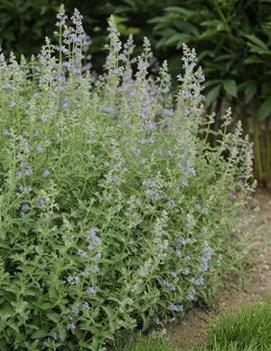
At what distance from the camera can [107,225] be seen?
336 centimetres

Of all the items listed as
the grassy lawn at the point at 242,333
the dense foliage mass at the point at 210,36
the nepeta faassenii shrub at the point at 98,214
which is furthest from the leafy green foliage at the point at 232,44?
the grassy lawn at the point at 242,333

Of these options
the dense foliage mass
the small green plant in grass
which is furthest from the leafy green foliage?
the small green plant in grass

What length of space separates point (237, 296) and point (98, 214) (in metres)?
1.23

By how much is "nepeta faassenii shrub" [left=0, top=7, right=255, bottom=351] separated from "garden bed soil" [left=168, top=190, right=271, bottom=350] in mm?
122

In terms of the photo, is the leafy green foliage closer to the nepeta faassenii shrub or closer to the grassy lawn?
the nepeta faassenii shrub

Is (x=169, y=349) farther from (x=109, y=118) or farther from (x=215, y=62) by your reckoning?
(x=215, y=62)

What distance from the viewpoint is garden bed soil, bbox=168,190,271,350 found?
3867mm

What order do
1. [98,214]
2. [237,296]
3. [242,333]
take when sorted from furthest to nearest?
[237,296] → [242,333] → [98,214]

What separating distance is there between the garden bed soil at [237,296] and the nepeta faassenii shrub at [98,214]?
122 mm

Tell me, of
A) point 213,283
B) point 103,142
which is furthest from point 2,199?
point 213,283

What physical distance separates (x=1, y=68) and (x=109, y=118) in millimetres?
695

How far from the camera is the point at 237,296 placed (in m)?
4.29

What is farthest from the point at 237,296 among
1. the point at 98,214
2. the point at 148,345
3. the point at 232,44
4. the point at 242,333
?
the point at 232,44

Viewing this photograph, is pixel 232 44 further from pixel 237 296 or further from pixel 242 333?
pixel 242 333
